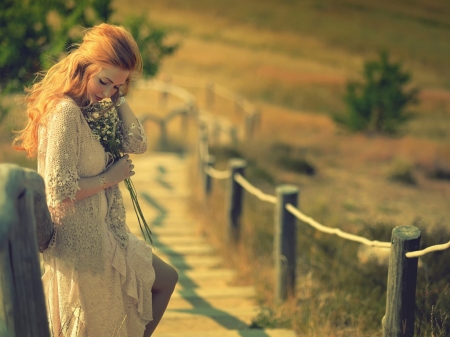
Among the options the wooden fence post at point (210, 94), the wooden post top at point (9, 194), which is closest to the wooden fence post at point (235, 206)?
the wooden post top at point (9, 194)

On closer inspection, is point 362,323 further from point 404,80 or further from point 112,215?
point 404,80

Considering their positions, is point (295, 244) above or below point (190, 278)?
above

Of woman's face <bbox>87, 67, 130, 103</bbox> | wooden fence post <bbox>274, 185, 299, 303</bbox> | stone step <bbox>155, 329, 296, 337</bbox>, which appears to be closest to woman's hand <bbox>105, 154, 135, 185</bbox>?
woman's face <bbox>87, 67, 130, 103</bbox>

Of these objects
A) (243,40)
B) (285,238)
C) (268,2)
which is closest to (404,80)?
(285,238)

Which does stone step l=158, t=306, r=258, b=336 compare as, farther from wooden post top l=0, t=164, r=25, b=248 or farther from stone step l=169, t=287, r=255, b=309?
wooden post top l=0, t=164, r=25, b=248

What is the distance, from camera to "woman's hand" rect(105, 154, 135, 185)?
249 cm

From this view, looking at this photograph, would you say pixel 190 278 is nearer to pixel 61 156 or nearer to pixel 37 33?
pixel 61 156

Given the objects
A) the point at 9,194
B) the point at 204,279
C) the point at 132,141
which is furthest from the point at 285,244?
the point at 9,194

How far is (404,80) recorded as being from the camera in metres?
16.6

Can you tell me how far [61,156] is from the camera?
2.34 m

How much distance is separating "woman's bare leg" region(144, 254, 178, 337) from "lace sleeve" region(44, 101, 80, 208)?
50 centimetres

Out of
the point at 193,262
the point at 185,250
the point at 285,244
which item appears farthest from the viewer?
the point at 185,250

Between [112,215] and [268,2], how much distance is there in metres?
45.7

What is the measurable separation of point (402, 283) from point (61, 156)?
1505 millimetres
